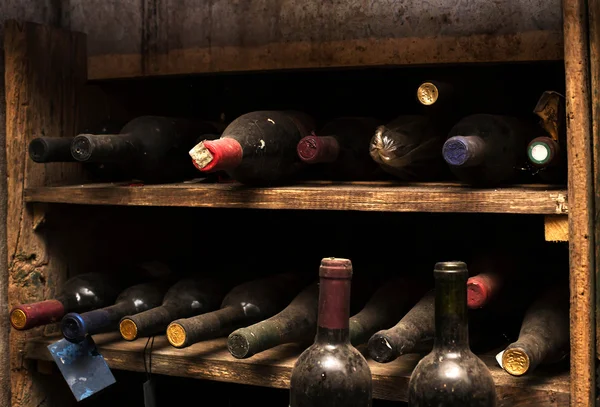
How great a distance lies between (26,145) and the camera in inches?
68.8

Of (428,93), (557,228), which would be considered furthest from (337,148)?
(557,228)

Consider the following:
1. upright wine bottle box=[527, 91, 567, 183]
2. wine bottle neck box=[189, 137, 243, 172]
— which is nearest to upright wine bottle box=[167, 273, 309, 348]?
wine bottle neck box=[189, 137, 243, 172]

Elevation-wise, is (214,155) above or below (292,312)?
above

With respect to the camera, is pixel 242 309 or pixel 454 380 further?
pixel 242 309

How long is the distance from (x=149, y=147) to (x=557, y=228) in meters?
0.81

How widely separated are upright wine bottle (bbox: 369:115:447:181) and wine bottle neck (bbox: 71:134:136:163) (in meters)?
0.48

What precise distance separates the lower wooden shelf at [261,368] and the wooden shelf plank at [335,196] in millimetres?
272

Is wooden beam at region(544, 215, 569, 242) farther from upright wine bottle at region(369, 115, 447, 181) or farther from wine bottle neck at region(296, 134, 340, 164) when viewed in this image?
wine bottle neck at region(296, 134, 340, 164)

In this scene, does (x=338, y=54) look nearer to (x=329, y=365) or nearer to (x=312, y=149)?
(x=312, y=149)

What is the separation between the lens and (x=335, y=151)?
1547 millimetres

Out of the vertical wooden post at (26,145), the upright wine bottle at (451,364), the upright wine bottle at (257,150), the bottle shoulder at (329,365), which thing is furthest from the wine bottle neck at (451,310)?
the vertical wooden post at (26,145)

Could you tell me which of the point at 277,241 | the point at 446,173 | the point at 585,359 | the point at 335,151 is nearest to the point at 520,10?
the point at 446,173

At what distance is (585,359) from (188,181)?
870 millimetres

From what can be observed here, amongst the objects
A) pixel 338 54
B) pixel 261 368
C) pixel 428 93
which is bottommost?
pixel 261 368
